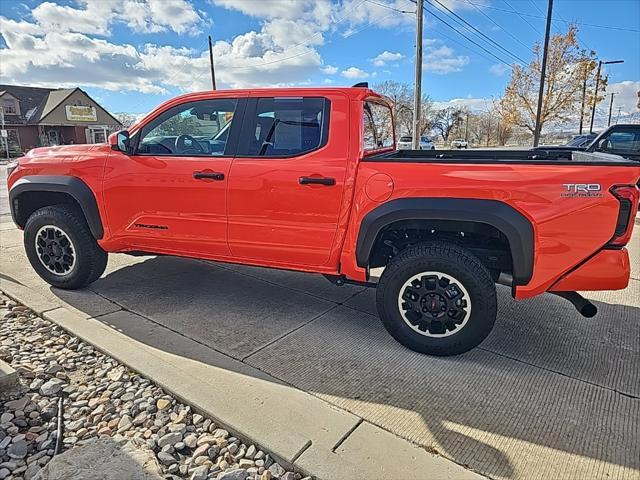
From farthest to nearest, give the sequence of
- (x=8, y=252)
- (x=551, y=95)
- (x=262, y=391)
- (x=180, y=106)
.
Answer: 1. (x=551, y=95)
2. (x=8, y=252)
3. (x=180, y=106)
4. (x=262, y=391)

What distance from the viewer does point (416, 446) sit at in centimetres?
218

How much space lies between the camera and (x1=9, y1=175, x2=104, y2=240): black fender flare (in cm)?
391

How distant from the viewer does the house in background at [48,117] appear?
3922 cm

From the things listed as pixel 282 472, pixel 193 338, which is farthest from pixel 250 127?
pixel 282 472

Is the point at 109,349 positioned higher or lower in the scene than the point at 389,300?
lower

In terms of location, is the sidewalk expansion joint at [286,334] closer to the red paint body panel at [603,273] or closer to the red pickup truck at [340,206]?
the red pickup truck at [340,206]

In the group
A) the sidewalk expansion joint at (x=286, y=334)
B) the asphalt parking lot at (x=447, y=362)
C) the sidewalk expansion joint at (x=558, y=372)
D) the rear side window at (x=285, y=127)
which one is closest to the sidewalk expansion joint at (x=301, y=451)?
the asphalt parking lot at (x=447, y=362)

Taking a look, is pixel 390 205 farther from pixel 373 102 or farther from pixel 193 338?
pixel 193 338

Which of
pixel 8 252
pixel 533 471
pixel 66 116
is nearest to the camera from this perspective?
pixel 533 471

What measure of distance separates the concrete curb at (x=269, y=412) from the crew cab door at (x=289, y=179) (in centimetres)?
95

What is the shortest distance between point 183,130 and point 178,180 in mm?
521

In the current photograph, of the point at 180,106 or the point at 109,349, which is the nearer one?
the point at 109,349

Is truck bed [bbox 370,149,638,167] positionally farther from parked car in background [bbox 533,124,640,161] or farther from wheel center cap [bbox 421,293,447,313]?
parked car in background [bbox 533,124,640,161]

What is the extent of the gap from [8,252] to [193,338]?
3834mm
